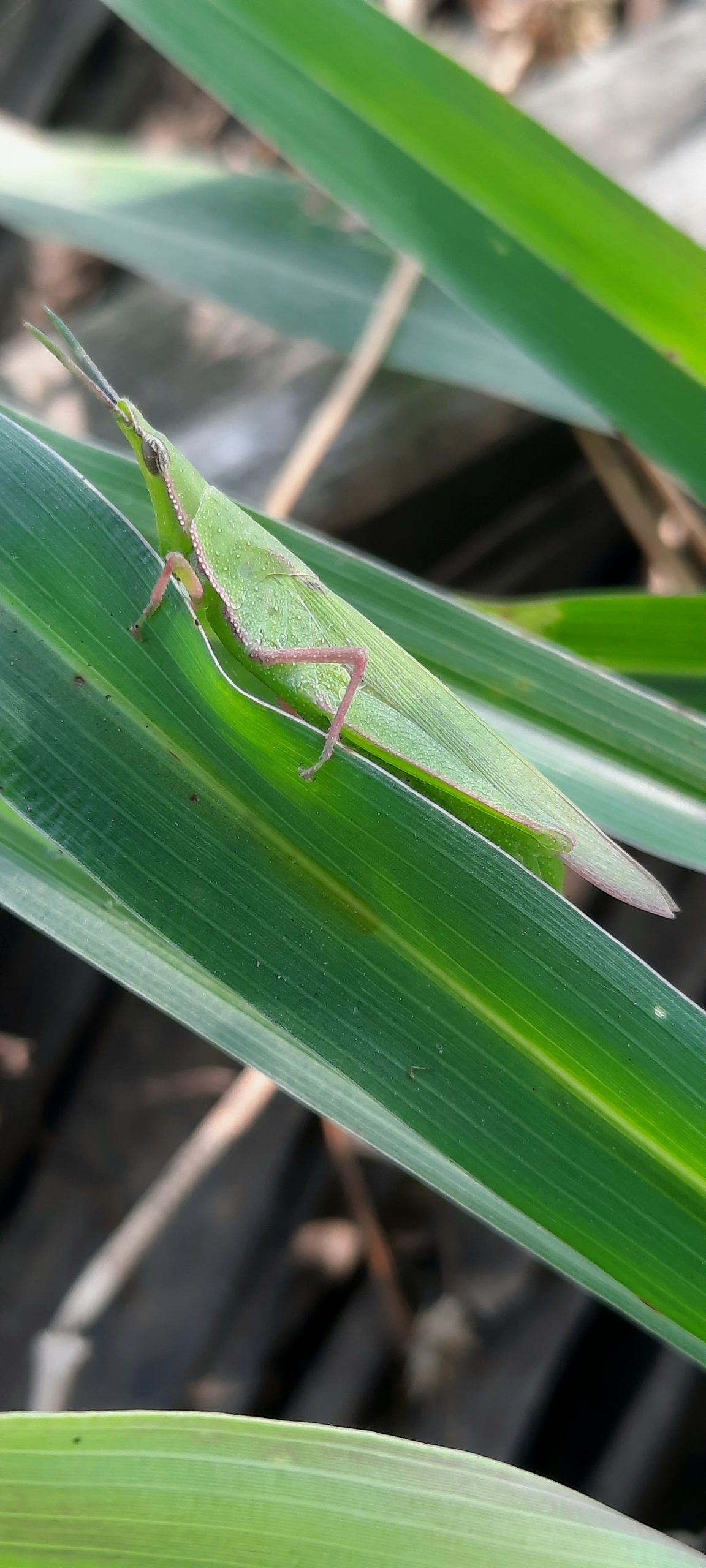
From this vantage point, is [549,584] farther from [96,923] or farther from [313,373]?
[96,923]

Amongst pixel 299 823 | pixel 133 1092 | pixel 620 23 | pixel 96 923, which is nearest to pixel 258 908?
pixel 299 823

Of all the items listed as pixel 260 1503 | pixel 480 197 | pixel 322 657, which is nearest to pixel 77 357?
pixel 322 657

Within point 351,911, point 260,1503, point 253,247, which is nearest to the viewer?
point 260,1503

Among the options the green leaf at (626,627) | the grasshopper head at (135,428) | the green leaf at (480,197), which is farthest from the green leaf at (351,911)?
the green leaf at (480,197)

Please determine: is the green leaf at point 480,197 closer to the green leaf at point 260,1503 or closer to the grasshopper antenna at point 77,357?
the grasshopper antenna at point 77,357

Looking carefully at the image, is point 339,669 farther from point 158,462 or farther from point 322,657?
point 158,462

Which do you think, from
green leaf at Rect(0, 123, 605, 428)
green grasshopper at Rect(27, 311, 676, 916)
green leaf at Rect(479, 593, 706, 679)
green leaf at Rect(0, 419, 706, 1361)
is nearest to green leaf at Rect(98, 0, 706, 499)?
green leaf at Rect(479, 593, 706, 679)
